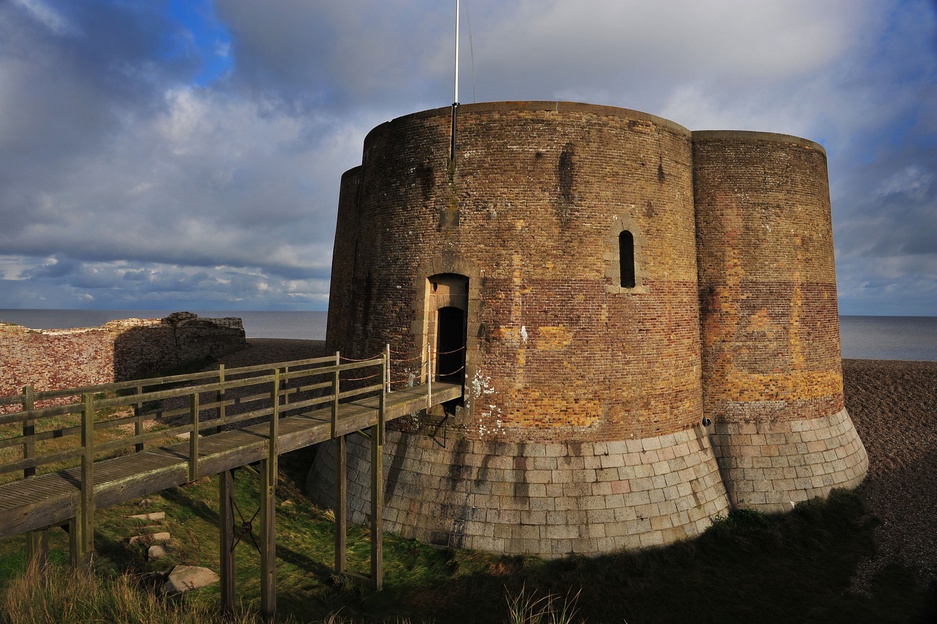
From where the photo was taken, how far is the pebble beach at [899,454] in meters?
11.0

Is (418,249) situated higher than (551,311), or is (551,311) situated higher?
(418,249)

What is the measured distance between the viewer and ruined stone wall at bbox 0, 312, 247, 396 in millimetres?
18656

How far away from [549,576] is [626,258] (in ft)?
22.0

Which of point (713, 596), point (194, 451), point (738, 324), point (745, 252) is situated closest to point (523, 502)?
point (713, 596)

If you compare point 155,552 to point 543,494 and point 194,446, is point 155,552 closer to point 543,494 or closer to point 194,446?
point 194,446

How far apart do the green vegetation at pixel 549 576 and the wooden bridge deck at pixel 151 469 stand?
1.78 meters

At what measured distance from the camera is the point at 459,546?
10.5 metres

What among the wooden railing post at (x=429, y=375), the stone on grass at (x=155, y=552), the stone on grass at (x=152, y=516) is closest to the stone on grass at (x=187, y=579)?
the stone on grass at (x=155, y=552)

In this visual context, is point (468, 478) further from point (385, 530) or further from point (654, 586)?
point (654, 586)

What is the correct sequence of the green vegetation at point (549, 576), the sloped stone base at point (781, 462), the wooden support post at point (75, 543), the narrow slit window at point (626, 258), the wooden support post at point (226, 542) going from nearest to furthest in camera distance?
the wooden support post at point (75, 543)
the wooden support post at point (226, 542)
the green vegetation at point (549, 576)
the narrow slit window at point (626, 258)
the sloped stone base at point (781, 462)

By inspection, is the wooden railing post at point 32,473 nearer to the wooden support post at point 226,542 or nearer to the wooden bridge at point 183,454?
the wooden bridge at point 183,454

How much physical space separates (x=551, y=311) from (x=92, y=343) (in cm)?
1862

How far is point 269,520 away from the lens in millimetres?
8172

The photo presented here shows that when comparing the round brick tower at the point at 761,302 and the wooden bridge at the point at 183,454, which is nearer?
the wooden bridge at the point at 183,454
